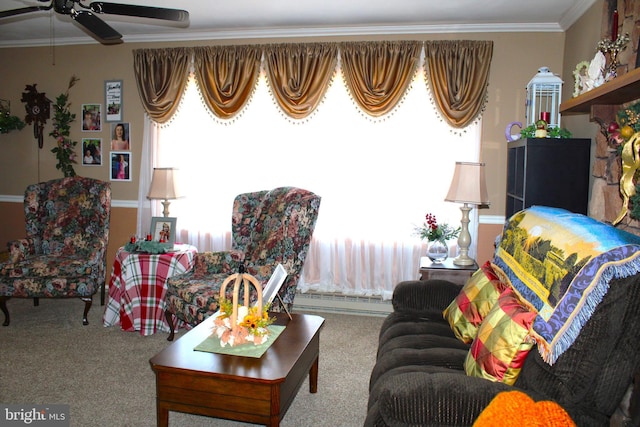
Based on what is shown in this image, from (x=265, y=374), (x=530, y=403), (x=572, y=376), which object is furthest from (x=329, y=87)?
(x=530, y=403)

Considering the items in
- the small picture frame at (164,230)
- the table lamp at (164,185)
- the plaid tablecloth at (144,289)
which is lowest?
the plaid tablecloth at (144,289)

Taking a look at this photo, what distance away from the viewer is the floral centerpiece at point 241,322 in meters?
2.28

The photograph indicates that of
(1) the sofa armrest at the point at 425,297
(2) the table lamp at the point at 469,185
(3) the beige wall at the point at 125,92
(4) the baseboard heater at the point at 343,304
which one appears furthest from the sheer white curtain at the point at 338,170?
(1) the sofa armrest at the point at 425,297

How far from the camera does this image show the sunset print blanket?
1497 mm

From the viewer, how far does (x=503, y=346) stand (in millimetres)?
1791

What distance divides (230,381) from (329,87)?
2.92 m

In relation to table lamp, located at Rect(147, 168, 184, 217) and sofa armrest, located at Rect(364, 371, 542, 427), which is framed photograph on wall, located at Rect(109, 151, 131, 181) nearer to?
table lamp, located at Rect(147, 168, 184, 217)

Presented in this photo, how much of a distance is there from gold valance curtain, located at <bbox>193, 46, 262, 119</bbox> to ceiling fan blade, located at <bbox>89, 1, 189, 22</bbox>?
172 centimetres

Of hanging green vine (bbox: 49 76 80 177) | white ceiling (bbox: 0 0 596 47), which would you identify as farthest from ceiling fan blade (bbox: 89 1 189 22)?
hanging green vine (bbox: 49 76 80 177)

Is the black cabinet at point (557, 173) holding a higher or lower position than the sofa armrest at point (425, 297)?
higher

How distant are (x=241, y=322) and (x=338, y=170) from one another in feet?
7.66

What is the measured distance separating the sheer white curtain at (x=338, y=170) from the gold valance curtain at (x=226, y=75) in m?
0.12

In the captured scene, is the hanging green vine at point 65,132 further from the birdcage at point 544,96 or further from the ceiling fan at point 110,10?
the birdcage at point 544,96

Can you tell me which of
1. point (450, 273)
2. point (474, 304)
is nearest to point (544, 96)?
point (450, 273)
